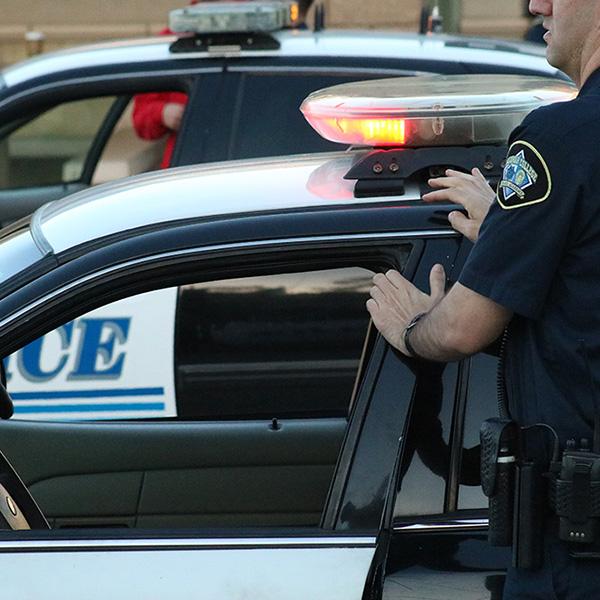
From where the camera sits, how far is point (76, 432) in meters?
3.14

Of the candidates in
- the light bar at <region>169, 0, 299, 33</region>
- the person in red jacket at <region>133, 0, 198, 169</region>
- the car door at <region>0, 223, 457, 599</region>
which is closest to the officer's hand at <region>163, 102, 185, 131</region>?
the person in red jacket at <region>133, 0, 198, 169</region>

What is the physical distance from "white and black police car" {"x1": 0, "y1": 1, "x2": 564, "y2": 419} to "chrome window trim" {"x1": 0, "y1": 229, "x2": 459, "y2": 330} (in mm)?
1854

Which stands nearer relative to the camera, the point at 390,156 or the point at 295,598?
the point at 295,598

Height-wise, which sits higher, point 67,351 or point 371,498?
point 371,498

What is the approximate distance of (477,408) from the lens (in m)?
2.15

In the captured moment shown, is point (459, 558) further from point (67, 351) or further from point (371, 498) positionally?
point (67, 351)

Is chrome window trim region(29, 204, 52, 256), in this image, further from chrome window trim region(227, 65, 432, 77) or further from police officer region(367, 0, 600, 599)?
chrome window trim region(227, 65, 432, 77)

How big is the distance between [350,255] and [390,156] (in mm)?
240

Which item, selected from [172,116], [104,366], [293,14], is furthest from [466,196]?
[293,14]

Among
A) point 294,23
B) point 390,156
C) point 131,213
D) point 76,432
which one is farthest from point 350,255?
point 294,23

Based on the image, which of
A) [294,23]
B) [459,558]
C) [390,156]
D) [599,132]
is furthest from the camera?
[294,23]

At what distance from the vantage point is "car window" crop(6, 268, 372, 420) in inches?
162

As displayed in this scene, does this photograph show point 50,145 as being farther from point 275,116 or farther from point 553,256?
point 553,256

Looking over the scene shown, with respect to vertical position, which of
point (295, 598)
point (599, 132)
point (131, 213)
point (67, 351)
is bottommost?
point (67, 351)
